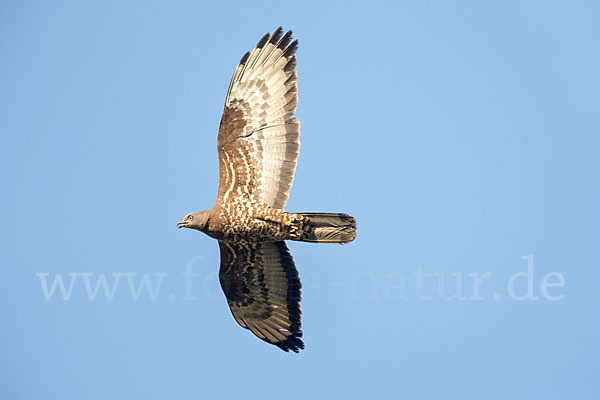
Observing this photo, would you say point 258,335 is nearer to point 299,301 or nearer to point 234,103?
point 299,301

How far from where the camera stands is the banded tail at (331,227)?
15773 millimetres

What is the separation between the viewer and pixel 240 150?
16.1 metres

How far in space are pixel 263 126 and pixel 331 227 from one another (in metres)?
2.24

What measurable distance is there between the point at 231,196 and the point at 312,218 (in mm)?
1607

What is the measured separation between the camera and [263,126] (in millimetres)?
15984

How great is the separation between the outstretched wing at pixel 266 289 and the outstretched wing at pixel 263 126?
4.32 ft

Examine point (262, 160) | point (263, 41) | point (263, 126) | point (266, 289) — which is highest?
point (263, 41)

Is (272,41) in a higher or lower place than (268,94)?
higher

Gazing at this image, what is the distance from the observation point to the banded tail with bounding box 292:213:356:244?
15773 mm

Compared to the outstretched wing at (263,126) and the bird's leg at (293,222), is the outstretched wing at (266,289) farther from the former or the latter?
the outstretched wing at (263,126)

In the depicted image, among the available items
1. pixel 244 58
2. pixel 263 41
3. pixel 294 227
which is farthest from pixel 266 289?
pixel 263 41

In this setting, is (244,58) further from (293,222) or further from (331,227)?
(331,227)

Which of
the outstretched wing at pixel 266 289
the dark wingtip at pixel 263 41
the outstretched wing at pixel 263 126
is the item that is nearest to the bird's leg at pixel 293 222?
the outstretched wing at pixel 263 126

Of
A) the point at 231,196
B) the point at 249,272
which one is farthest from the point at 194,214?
the point at 249,272
